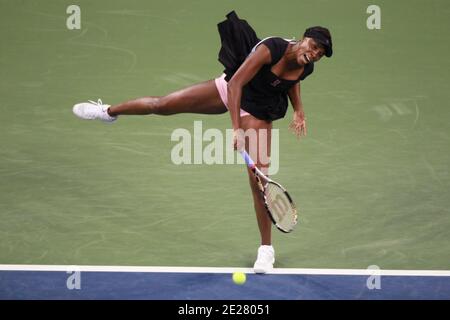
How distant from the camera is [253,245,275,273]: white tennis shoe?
31.9 feet

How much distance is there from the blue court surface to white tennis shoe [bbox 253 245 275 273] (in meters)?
0.06

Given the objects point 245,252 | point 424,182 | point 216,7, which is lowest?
point 245,252

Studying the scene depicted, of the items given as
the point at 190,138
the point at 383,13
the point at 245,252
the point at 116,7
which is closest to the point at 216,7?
the point at 116,7

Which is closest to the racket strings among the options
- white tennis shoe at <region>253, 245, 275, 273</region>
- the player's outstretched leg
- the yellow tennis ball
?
white tennis shoe at <region>253, 245, 275, 273</region>

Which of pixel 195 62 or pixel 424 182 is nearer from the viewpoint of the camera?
pixel 424 182

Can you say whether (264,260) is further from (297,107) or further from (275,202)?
(297,107)

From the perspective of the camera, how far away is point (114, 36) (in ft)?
50.0

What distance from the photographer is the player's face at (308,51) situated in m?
9.23

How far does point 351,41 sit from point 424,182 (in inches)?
159

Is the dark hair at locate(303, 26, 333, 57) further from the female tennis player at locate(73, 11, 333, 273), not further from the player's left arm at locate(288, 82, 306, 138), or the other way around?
the player's left arm at locate(288, 82, 306, 138)

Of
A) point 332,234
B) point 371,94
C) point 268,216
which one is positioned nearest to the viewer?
point 268,216

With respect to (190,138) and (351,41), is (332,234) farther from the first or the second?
(351,41)

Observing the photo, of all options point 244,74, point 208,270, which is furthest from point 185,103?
point 208,270

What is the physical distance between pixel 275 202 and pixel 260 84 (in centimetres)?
111
